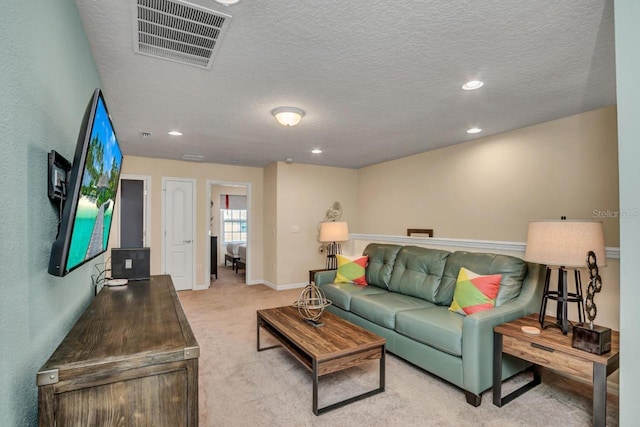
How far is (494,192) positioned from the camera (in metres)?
4.12

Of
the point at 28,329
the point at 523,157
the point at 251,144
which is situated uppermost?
the point at 251,144

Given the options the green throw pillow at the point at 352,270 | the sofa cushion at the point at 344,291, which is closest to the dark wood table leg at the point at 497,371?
the sofa cushion at the point at 344,291

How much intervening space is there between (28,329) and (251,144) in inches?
148

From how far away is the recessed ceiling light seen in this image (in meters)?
2.51

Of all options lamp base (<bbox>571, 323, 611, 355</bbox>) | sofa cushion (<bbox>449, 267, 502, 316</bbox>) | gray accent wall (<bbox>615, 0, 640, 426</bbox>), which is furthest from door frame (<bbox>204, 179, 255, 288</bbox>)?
gray accent wall (<bbox>615, 0, 640, 426</bbox>)

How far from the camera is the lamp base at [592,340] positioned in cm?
185

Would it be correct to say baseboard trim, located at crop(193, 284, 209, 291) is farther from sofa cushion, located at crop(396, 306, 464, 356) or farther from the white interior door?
sofa cushion, located at crop(396, 306, 464, 356)

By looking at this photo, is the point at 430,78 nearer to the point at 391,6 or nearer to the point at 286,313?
the point at 391,6

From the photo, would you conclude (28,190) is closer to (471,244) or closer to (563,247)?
(563,247)

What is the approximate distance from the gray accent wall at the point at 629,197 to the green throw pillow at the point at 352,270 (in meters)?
2.83

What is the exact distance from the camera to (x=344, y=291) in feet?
12.0

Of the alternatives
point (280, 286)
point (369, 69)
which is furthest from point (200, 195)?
point (369, 69)

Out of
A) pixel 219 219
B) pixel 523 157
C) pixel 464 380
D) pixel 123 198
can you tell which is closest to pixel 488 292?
pixel 464 380

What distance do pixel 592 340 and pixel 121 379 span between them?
8.03 feet
